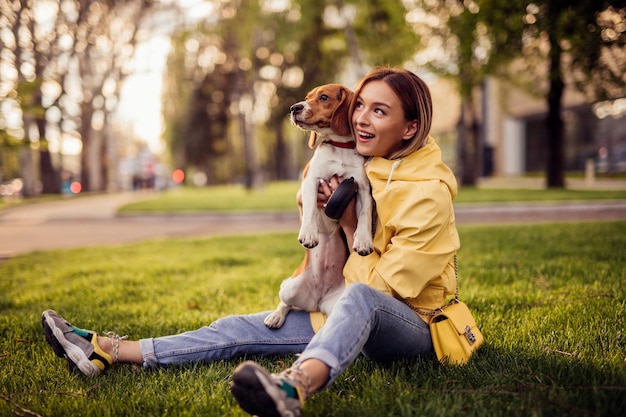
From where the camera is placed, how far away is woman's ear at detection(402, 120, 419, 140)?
2744 millimetres

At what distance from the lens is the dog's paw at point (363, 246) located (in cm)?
273

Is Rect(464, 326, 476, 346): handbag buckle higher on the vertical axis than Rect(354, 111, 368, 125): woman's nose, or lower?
lower

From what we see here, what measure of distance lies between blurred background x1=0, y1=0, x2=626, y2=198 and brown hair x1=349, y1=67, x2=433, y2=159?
3.90 metres

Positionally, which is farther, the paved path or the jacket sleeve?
the paved path

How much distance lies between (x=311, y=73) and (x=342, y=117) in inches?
1269

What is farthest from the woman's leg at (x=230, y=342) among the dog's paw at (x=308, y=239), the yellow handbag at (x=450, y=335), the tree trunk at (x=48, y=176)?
the tree trunk at (x=48, y=176)

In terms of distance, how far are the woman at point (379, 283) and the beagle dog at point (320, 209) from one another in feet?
0.26

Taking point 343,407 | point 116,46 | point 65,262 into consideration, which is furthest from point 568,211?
point 116,46

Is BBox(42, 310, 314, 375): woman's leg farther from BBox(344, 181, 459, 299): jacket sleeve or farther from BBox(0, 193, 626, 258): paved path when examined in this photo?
BBox(0, 193, 626, 258): paved path

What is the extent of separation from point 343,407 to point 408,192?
1.07m

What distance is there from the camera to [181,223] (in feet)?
44.5

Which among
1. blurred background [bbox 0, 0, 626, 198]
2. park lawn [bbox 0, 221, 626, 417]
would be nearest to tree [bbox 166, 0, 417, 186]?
blurred background [bbox 0, 0, 626, 198]

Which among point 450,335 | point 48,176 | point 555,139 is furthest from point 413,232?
point 48,176

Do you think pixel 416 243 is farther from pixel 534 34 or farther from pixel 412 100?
pixel 534 34
